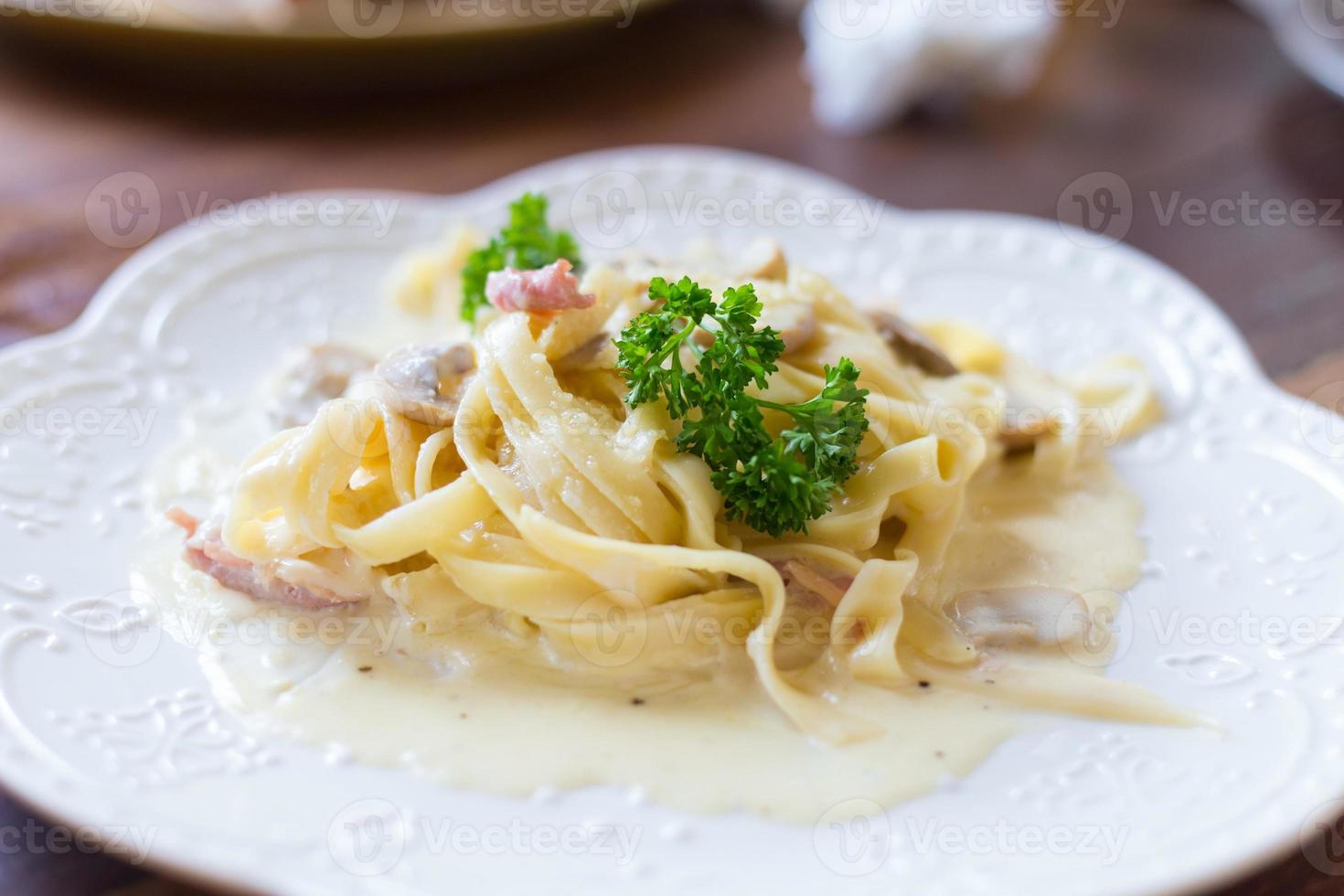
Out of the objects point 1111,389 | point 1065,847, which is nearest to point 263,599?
point 1065,847

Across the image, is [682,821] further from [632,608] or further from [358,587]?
[358,587]

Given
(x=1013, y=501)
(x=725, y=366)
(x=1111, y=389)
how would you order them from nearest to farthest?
(x=725, y=366) < (x=1013, y=501) < (x=1111, y=389)

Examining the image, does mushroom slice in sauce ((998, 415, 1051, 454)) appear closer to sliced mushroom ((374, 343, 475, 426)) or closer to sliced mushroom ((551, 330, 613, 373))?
sliced mushroom ((551, 330, 613, 373))

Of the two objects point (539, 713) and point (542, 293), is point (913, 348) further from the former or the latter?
point (539, 713)

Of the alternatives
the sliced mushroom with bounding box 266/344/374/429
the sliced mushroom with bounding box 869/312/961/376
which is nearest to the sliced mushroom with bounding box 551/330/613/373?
the sliced mushroom with bounding box 266/344/374/429

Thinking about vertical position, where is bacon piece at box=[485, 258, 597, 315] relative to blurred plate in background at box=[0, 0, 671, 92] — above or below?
below

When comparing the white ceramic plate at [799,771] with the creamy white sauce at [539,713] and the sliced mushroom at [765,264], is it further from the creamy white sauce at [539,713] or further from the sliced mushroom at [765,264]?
the sliced mushroom at [765,264]
